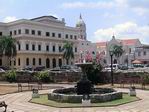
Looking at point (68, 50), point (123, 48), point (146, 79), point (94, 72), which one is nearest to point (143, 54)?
point (123, 48)

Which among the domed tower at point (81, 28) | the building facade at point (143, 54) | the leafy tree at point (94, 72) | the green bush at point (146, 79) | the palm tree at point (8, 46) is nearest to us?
the green bush at point (146, 79)

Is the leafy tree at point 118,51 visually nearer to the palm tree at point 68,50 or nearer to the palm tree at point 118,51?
the palm tree at point 118,51

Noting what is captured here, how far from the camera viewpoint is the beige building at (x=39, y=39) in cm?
7881

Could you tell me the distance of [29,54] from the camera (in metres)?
79.8

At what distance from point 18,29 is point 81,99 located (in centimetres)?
5813

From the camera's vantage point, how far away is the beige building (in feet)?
259

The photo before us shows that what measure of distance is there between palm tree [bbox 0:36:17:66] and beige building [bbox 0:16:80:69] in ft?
9.04

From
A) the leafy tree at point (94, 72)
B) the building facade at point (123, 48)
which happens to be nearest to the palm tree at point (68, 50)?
the building facade at point (123, 48)

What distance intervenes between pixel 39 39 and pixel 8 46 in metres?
10.0

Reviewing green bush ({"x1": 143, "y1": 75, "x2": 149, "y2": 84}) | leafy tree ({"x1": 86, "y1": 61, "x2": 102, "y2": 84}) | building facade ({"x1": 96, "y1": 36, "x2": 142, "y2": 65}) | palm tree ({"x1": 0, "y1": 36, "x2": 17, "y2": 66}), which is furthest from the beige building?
green bush ({"x1": 143, "y1": 75, "x2": 149, "y2": 84})

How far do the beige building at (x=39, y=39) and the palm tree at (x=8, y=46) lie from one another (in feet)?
9.04

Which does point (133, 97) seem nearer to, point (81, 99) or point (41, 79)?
point (81, 99)

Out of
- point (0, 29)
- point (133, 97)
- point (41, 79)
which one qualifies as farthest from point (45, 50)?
point (133, 97)

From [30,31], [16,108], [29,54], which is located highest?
[30,31]
